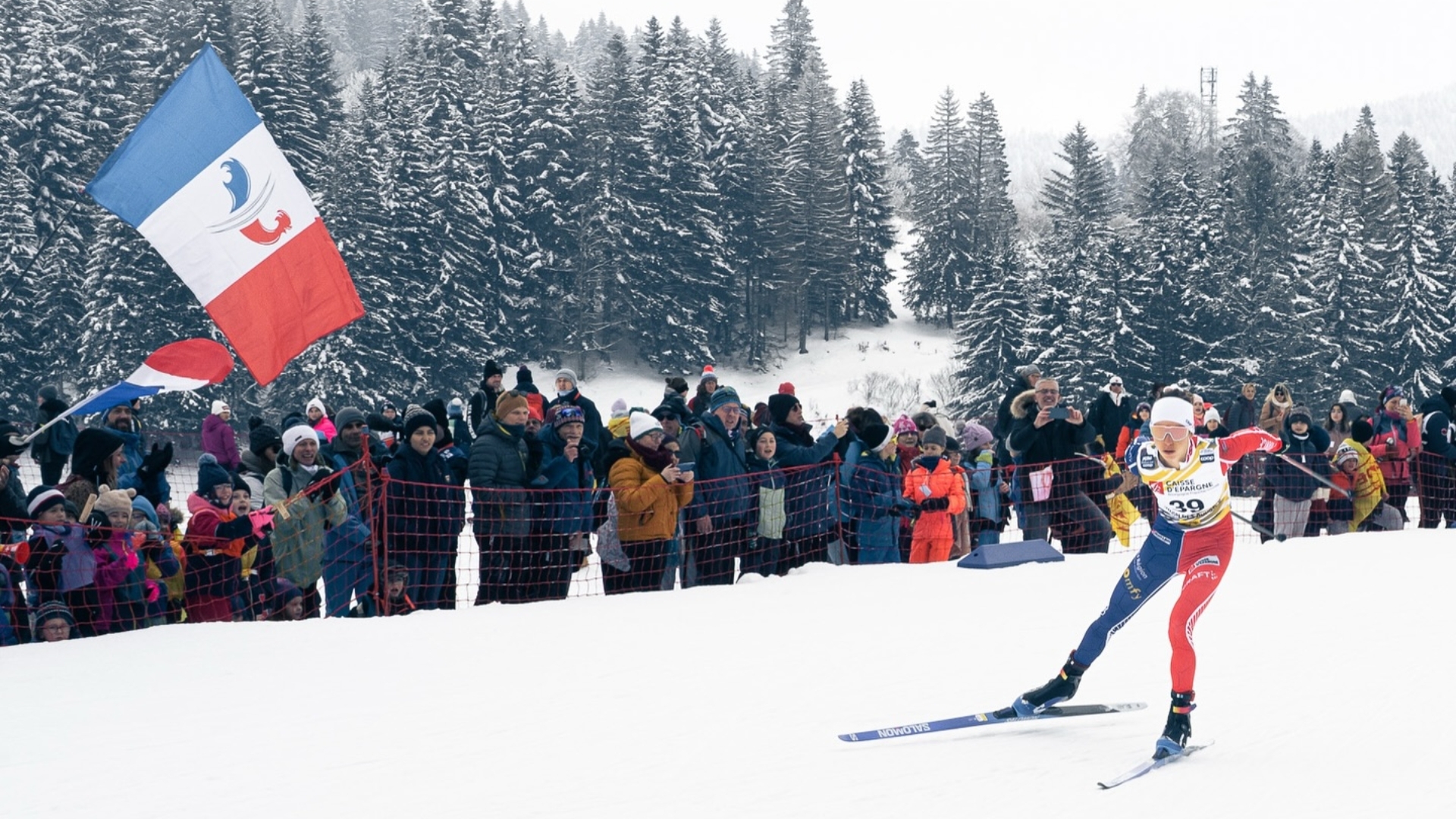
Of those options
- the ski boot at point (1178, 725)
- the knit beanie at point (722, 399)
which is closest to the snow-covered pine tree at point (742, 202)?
the knit beanie at point (722, 399)

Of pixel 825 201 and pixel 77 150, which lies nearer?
pixel 77 150

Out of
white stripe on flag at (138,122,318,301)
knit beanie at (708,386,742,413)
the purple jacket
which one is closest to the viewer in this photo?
white stripe on flag at (138,122,318,301)

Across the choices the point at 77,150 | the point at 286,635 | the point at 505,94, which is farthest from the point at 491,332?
the point at 286,635

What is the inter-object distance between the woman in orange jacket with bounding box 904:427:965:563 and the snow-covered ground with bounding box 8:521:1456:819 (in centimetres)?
138

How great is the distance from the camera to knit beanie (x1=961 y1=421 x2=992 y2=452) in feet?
43.6

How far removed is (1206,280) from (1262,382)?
4402 mm

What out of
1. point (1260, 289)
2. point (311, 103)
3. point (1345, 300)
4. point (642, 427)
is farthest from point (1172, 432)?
point (311, 103)

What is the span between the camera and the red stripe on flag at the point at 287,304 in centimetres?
945

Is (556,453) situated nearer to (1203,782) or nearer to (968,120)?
(1203,782)

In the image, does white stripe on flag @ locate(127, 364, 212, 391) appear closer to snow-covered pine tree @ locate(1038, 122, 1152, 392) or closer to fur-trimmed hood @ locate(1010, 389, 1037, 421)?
fur-trimmed hood @ locate(1010, 389, 1037, 421)

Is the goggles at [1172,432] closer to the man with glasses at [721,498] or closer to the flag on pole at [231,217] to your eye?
the man with glasses at [721,498]

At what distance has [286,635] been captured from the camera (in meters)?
8.91

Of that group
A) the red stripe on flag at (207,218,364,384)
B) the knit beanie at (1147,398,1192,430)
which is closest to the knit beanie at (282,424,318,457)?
the red stripe on flag at (207,218,364,384)

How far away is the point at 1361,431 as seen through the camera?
14.8 metres
